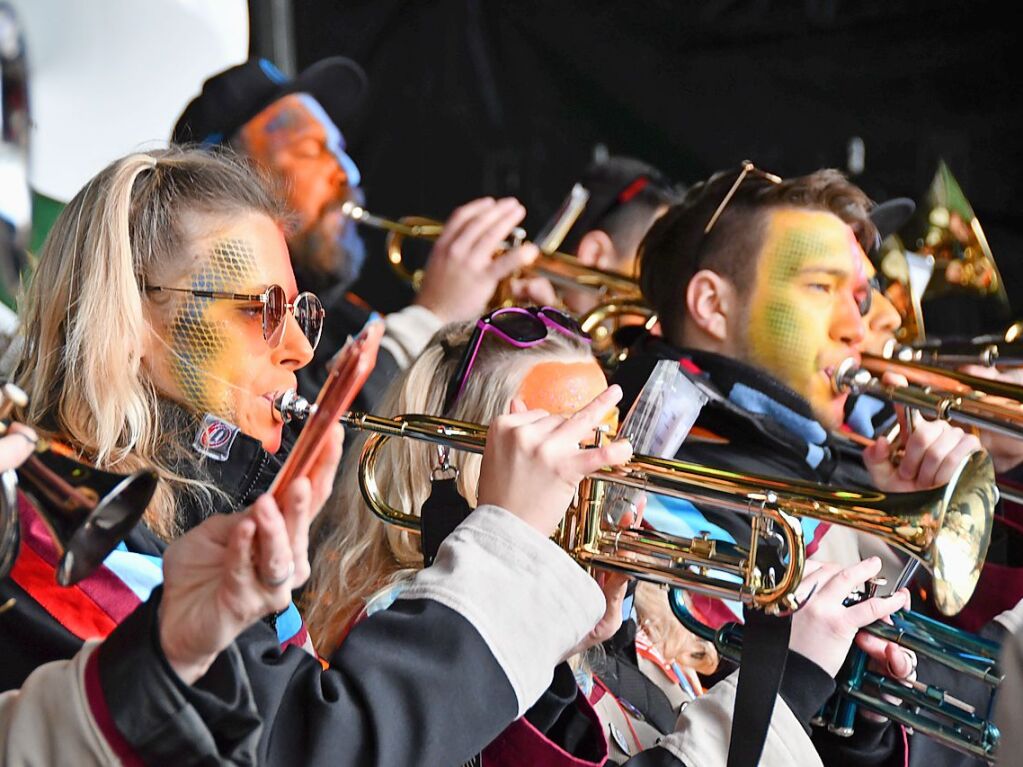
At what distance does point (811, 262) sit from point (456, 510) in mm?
1419

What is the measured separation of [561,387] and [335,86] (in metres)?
1.97

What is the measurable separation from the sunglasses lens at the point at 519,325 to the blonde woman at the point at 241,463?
0.49 m

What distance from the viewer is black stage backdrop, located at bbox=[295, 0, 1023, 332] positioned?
535cm

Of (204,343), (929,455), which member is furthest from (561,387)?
(929,455)

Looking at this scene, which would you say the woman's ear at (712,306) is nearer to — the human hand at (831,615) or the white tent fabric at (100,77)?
the human hand at (831,615)

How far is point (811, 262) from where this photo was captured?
3.46 meters

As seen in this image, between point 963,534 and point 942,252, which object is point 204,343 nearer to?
point 963,534

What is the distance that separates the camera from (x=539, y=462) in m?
2.13

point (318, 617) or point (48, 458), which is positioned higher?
point (48, 458)

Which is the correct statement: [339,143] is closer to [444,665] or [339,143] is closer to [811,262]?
[811,262]

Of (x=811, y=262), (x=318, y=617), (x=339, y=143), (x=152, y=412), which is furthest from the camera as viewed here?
(x=339, y=143)

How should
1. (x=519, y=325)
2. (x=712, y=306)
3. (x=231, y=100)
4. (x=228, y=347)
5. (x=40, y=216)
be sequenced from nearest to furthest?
(x=228, y=347)
(x=519, y=325)
(x=712, y=306)
(x=40, y=216)
(x=231, y=100)

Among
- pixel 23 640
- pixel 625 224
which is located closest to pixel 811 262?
pixel 625 224

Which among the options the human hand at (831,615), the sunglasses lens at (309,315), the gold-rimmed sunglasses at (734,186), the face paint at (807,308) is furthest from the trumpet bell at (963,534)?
the gold-rimmed sunglasses at (734,186)
